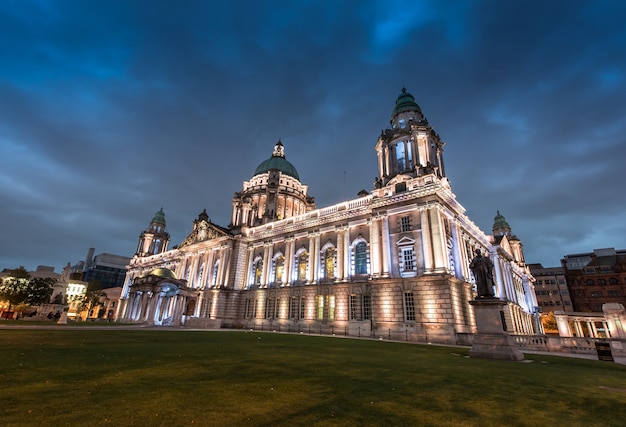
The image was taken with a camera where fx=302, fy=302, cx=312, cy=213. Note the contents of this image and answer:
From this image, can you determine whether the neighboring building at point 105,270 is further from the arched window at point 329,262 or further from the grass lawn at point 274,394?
the grass lawn at point 274,394

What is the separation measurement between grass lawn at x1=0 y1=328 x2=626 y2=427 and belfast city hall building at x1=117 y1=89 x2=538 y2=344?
790 inches

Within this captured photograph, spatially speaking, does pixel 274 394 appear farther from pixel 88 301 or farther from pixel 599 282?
pixel 599 282

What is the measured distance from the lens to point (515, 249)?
72.8 meters

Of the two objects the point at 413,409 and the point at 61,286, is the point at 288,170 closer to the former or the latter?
the point at 61,286

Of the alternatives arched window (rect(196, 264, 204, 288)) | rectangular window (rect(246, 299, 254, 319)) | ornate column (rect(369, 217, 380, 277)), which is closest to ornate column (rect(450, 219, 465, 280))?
ornate column (rect(369, 217, 380, 277))

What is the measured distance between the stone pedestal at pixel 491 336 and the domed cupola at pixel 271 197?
46320mm

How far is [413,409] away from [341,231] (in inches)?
1332

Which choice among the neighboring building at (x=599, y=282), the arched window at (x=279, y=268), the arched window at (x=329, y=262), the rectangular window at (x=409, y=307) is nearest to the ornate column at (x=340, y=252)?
the arched window at (x=329, y=262)

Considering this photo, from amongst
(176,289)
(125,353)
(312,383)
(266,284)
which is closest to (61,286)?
(176,289)

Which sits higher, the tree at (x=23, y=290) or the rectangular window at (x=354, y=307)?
the tree at (x=23, y=290)

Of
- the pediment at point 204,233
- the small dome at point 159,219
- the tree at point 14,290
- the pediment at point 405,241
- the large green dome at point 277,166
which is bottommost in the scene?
the tree at point 14,290

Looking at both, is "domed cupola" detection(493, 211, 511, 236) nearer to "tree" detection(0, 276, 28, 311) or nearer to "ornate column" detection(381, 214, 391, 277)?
"ornate column" detection(381, 214, 391, 277)

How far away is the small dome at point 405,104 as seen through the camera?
4441 cm

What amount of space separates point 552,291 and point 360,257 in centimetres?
7605
